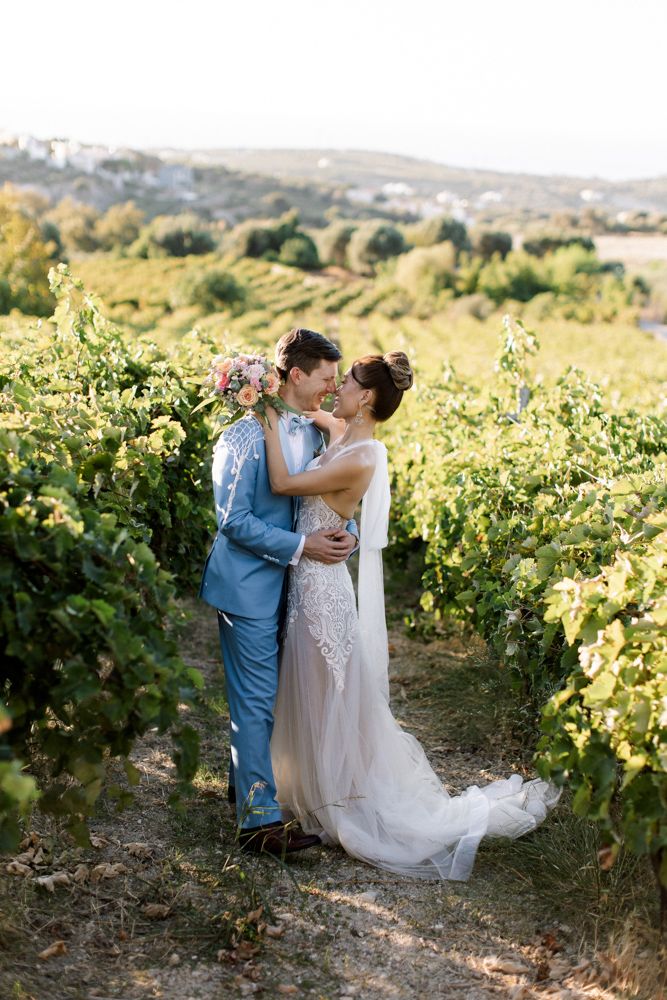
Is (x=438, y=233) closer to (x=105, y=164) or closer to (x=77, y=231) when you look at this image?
(x=77, y=231)

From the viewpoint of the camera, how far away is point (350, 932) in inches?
127

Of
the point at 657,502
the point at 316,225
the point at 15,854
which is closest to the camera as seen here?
the point at 15,854

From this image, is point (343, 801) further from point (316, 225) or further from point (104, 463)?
point (316, 225)

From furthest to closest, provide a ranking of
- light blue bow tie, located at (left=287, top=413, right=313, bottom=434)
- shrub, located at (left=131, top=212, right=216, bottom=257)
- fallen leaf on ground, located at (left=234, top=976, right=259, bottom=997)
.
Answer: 1. shrub, located at (left=131, top=212, right=216, bottom=257)
2. light blue bow tie, located at (left=287, top=413, right=313, bottom=434)
3. fallen leaf on ground, located at (left=234, top=976, right=259, bottom=997)

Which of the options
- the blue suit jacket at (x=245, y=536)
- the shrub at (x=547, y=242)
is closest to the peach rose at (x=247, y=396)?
the blue suit jacket at (x=245, y=536)

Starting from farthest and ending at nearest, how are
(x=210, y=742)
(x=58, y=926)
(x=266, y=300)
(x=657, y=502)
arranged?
(x=266, y=300) < (x=210, y=742) < (x=657, y=502) < (x=58, y=926)

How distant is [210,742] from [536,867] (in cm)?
185

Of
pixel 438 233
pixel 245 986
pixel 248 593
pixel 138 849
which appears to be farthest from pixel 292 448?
pixel 438 233

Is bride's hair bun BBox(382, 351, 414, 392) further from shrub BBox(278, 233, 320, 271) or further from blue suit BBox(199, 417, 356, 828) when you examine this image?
shrub BBox(278, 233, 320, 271)

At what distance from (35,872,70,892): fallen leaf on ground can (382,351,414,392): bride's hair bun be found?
7.13 ft

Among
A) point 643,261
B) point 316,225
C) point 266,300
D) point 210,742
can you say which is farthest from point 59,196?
point 210,742

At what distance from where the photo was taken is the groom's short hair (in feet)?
12.2

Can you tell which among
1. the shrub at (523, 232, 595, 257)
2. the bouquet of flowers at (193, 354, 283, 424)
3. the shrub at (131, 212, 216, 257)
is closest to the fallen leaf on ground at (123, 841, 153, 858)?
the bouquet of flowers at (193, 354, 283, 424)

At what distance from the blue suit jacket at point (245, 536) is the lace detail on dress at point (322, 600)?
12cm
